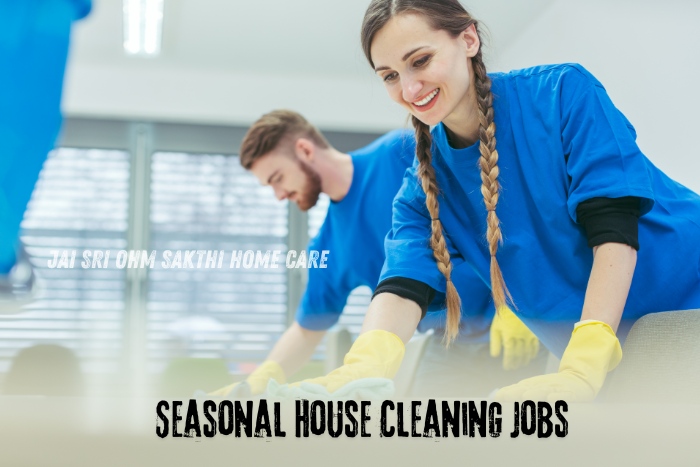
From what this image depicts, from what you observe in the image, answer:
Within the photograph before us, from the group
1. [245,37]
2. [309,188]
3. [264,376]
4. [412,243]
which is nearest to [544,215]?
[412,243]

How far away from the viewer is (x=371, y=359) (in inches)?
33.0

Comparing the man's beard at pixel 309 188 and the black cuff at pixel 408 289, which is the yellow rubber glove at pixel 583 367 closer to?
the black cuff at pixel 408 289

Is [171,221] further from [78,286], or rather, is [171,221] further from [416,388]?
[416,388]

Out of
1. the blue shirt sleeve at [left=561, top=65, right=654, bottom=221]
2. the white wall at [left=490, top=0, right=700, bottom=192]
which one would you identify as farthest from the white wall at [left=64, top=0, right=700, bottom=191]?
the blue shirt sleeve at [left=561, top=65, right=654, bottom=221]

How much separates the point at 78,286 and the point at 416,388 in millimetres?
1697

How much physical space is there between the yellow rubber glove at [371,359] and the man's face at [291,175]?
105 cm

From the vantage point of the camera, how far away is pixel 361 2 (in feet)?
7.91

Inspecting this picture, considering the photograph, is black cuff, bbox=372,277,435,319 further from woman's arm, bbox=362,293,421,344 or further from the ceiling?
the ceiling

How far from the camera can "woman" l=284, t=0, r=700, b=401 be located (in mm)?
871

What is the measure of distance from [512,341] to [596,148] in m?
0.94

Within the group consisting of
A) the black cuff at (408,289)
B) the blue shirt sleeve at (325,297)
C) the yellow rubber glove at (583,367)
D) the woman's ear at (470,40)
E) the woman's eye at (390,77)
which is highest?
the woman's ear at (470,40)

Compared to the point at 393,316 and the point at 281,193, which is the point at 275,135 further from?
the point at 393,316

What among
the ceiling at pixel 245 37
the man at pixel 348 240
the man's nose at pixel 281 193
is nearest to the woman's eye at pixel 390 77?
the man at pixel 348 240

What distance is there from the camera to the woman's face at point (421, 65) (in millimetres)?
918
